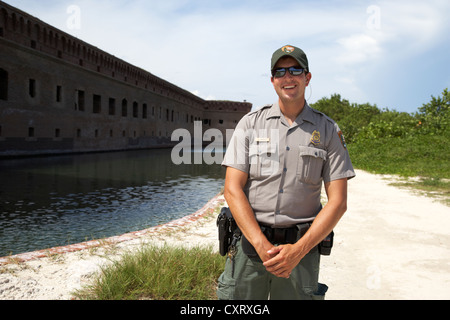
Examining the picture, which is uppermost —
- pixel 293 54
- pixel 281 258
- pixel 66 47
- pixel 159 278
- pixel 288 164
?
pixel 66 47

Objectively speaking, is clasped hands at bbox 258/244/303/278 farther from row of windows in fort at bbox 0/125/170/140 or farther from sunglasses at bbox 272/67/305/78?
row of windows in fort at bbox 0/125/170/140

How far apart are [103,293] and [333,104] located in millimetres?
62044

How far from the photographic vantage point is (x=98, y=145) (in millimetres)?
27719

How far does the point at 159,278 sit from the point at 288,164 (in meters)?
1.70

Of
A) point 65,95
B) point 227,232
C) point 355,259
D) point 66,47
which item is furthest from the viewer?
point 66,47

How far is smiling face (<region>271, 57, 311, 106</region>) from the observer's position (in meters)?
2.04

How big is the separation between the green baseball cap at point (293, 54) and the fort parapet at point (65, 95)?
19833 mm

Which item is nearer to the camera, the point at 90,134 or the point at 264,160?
the point at 264,160

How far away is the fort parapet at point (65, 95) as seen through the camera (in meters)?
19.1

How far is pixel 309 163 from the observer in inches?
80.5

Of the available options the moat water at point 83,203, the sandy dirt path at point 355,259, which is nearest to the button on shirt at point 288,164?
the sandy dirt path at point 355,259

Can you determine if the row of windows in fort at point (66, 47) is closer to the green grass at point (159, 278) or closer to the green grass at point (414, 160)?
the green grass at point (414, 160)

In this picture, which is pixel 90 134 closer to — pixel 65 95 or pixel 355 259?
pixel 65 95

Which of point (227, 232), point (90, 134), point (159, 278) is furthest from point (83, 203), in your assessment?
point (90, 134)
